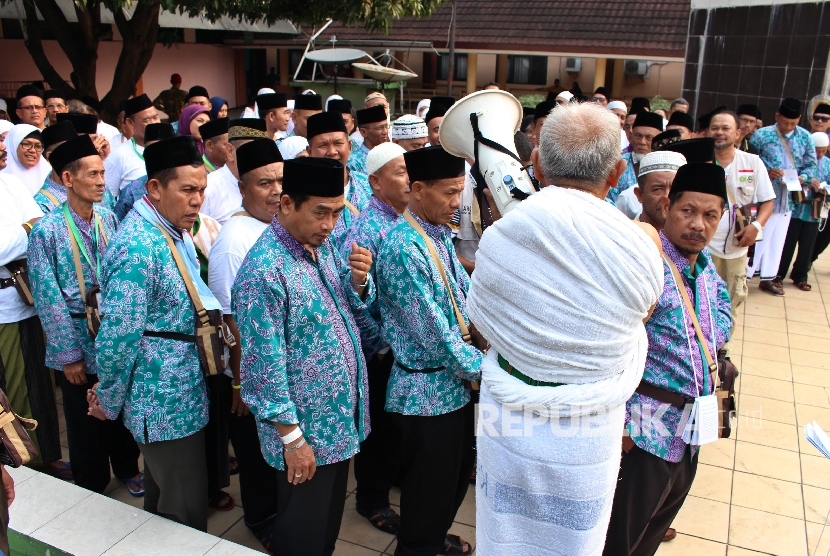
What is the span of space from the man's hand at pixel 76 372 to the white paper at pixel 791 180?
→ 6694 mm

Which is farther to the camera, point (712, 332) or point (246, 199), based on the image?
point (246, 199)

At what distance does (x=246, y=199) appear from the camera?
3367 millimetres

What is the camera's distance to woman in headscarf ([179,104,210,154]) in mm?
6387

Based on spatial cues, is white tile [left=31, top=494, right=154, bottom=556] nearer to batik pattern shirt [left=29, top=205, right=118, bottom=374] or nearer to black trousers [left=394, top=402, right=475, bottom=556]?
batik pattern shirt [left=29, top=205, right=118, bottom=374]

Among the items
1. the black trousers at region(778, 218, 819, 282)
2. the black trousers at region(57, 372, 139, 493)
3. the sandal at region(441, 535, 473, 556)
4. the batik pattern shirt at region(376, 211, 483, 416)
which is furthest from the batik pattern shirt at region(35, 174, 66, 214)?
the black trousers at region(778, 218, 819, 282)

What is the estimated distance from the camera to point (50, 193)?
4.30 meters

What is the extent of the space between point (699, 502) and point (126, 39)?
34.5ft

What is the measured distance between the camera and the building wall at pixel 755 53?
10.2 m

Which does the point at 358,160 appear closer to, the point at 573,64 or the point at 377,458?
the point at 377,458

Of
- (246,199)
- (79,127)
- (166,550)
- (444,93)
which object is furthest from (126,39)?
(444,93)

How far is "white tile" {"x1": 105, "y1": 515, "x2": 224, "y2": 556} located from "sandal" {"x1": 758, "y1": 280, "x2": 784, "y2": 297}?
6.71 m

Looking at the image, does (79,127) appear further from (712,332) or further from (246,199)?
(712,332)

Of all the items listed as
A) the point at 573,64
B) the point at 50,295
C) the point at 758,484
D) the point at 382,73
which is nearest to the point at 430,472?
the point at 50,295

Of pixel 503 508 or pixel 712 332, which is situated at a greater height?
pixel 712 332
